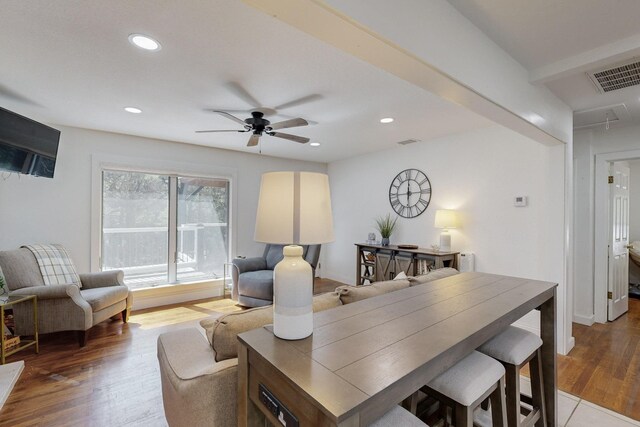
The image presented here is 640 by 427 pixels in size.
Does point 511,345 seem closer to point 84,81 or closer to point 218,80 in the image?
point 218,80

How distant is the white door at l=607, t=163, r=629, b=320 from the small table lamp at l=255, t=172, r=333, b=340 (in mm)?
4294

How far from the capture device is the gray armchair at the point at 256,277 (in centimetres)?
380

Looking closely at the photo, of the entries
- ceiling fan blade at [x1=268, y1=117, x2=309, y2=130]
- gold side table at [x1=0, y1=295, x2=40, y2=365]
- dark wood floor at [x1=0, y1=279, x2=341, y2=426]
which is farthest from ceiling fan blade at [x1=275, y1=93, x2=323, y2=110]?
gold side table at [x1=0, y1=295, x2=40, y2=365]

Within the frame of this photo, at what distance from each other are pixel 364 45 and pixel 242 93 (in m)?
1.62

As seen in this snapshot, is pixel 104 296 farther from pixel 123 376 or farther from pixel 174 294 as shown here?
pixel 174 294

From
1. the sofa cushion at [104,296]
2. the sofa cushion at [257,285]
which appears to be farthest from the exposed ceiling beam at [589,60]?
the sofa cushion at [104,296]

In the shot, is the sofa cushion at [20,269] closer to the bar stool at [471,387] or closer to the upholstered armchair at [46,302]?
the upholstered armchair at [46,302]

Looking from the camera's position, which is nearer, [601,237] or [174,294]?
[601,237]

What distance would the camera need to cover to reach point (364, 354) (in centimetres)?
97

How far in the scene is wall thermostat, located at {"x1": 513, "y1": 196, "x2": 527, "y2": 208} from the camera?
331 cm

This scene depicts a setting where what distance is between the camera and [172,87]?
2490mm

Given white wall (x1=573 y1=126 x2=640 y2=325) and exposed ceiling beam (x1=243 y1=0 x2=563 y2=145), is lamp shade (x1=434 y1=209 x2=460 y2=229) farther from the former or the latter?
exposed ceiling beam (x1=243 y1=0 x2=563 y2=145)

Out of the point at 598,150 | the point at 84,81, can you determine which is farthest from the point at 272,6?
the point at 598,150

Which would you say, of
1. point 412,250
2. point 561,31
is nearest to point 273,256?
point 412,250
